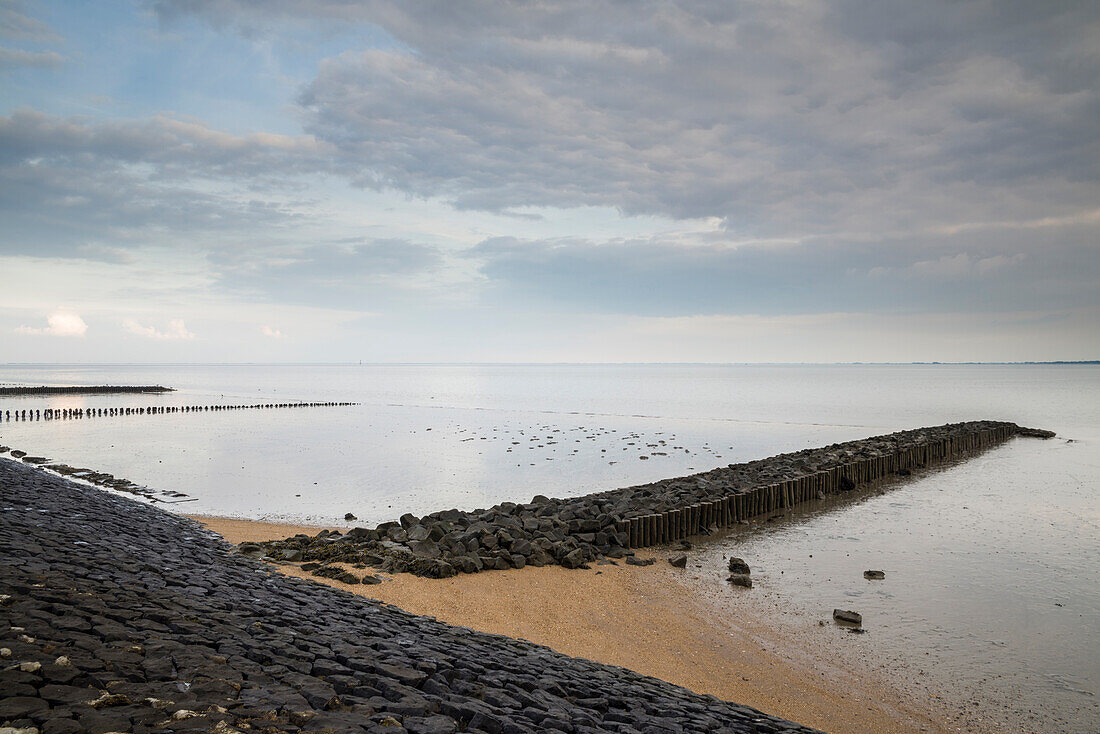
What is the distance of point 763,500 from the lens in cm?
2266

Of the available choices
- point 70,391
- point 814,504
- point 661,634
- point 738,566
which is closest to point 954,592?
point 738,566

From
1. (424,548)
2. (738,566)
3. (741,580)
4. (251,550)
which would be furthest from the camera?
(738,566)

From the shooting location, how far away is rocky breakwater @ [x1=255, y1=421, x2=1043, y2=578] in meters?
14.5

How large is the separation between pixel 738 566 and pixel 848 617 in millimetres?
3416

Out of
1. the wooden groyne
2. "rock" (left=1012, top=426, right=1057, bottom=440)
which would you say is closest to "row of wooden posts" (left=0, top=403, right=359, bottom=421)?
the wooden groyne

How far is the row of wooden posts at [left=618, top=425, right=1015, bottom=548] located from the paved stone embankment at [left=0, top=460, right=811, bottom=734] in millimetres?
8994

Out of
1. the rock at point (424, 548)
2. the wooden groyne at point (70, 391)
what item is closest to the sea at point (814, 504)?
the rock at point (424, 548)

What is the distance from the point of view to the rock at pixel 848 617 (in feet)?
41.2

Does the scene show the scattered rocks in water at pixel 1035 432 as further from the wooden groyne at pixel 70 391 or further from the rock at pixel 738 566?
the wooden groyne at pixel 70 391

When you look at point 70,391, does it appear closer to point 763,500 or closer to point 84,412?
point 84,412

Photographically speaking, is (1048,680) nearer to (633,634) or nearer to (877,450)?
(633,634)

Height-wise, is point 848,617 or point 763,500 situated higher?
point 763,500

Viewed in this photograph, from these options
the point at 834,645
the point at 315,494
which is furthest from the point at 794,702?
the point at 315,494

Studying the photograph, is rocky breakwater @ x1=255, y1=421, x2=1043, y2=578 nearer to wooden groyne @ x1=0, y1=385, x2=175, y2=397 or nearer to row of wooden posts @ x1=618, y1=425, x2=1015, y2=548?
row of wooden posts @ x1=618, y1=425, x2=1015, y2=548
